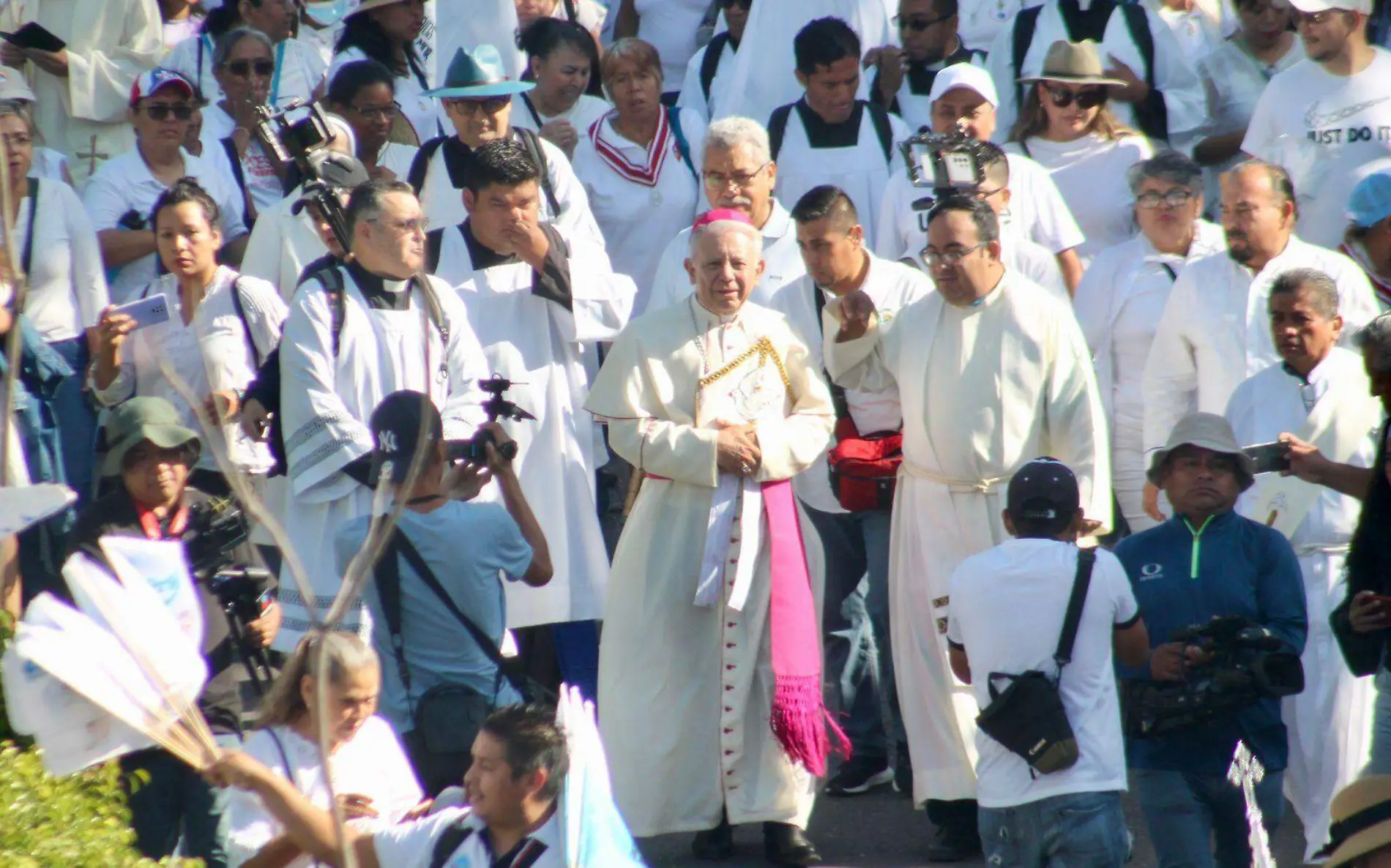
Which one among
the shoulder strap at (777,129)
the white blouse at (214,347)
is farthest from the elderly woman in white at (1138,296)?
the white blouse at (214,347)

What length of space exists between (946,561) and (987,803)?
146 cm

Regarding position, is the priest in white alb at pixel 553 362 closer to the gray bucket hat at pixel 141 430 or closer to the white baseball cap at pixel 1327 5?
the gray bucket hat at pixel 141 430

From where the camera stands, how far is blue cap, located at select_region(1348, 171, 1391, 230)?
7051 millimetres

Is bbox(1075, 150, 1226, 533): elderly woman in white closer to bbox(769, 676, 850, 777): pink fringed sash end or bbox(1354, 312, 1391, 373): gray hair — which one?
bbox(769, 676, 850, 777): pink fringed sash end

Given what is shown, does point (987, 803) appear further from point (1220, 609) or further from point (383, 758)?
point (383, 758)

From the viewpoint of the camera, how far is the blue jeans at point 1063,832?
520 cm

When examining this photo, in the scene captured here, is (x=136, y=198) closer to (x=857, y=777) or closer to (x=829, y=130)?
(x=829, y=130)

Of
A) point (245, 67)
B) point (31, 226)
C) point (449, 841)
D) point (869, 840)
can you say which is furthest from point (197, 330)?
point (449, 841)

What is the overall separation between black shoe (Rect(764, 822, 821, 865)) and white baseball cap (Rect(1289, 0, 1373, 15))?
4046 millimetres

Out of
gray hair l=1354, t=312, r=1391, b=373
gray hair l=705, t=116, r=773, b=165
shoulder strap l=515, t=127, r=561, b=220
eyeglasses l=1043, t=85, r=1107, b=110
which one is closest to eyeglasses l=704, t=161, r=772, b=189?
gray hair l=705, t=116, r=773, b=165

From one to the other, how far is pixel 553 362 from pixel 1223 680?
9.96 ft

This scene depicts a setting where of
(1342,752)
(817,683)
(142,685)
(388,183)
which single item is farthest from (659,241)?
(142,685)

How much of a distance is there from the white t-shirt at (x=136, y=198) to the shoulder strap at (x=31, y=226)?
0.32 metres

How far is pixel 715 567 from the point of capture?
6.60 metres
